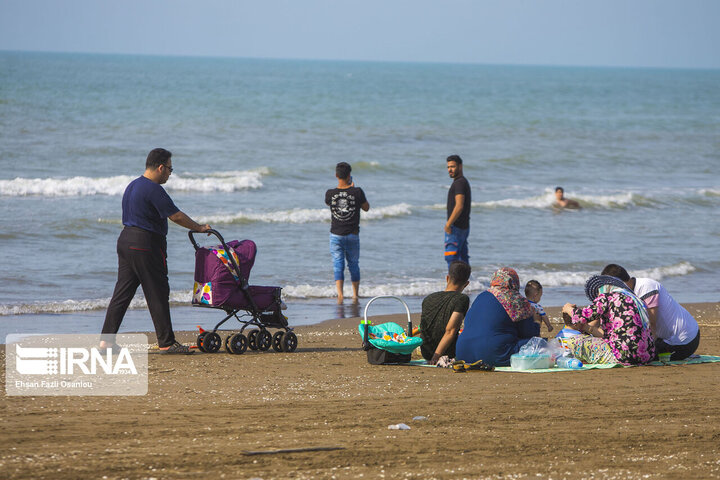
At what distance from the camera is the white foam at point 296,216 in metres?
17.6

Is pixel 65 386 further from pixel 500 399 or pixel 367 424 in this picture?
pixel 500 399

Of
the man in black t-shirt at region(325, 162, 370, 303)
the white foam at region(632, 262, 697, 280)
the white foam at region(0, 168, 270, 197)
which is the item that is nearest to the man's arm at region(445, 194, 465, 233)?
the man in black t-shirt at region(325, 162, 370, 303)

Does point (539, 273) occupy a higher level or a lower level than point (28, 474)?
→ higher

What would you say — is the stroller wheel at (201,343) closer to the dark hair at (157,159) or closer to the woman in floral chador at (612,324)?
the dark hair at (157,159)

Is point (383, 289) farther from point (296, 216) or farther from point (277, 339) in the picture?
point (296, 216)

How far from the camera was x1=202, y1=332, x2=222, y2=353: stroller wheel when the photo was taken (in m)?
7.77

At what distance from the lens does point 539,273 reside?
43.4 ft

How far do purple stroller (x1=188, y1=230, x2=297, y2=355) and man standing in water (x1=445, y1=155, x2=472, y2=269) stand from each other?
9.31ft

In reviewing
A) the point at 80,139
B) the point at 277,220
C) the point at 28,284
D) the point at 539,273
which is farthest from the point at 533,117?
the point at 28,284

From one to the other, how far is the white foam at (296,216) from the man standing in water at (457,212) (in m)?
7.59

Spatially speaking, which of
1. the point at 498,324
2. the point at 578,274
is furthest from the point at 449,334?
the point at 578,274

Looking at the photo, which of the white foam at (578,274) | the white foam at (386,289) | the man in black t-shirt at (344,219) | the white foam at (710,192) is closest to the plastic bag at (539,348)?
the man in black t-shirt at (344,219)

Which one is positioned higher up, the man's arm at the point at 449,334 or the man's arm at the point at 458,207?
the man's arm at the point at 458,207

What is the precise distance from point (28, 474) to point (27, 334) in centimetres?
484
